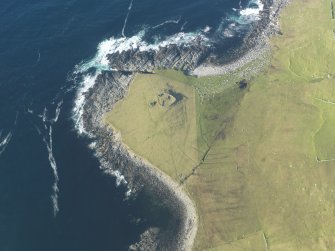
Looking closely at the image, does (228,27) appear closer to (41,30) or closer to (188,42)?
(188,42)

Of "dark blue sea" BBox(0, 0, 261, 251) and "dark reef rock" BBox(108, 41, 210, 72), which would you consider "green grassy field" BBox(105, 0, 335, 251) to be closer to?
"dark reef rock" BBox(108, 41, 210, 72)

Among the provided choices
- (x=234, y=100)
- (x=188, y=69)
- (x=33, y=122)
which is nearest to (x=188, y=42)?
(x=188, y=69)

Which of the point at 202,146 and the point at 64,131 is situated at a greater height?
the point at 64,131

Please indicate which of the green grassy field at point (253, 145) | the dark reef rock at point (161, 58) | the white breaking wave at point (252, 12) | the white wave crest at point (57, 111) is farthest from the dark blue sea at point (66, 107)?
the green grassy field at point (253, 145)

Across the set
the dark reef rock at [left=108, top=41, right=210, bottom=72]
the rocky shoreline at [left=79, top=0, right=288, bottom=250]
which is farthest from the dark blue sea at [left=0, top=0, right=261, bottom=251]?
the dark reef rock at [left=108, top=41, right=210, bottom=72]

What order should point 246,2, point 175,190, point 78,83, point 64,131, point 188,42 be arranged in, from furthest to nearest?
point 246,2 → point 188,42 → point 78,83 → point 64,131 → point 175,190

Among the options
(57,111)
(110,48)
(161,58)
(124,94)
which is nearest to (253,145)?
(124,94)

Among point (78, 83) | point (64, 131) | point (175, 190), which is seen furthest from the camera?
point (78, 83)
